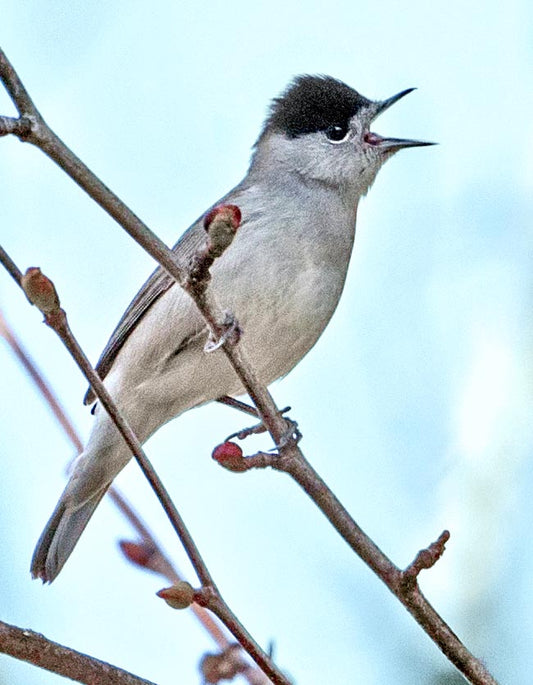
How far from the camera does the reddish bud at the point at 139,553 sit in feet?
7.36

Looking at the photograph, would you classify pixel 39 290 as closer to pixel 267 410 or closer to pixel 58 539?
pixel 267 410

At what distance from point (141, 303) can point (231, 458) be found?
189 cm

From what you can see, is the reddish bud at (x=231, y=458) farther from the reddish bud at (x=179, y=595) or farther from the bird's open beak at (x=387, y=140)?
the bird's open beak at (x=387, y=140)

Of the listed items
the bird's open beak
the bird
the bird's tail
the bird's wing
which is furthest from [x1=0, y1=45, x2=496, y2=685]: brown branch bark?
the bird's open beak

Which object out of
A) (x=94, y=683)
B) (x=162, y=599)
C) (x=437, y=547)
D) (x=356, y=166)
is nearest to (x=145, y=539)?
(x=162, y=599)

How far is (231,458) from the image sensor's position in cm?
→ 251

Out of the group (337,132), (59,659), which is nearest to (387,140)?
(337,132)

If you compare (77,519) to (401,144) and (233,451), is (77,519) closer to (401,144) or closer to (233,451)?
(233,451)

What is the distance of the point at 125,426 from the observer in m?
2.08

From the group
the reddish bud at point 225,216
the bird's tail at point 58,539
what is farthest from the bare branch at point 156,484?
the bird's tail at point 58,539

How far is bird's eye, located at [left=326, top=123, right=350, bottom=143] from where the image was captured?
193 inches

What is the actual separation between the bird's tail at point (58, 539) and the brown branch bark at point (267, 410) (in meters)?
1.71

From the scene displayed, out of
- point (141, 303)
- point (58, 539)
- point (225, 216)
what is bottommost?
point (225, 216)

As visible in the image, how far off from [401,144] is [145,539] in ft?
10.1
